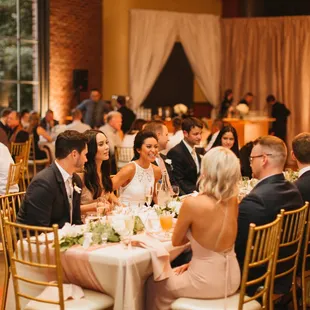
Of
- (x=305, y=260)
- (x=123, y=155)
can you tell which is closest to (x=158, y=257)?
(x=305, y=260)

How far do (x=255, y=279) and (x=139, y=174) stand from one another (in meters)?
2.10

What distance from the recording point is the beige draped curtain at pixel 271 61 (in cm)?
1574

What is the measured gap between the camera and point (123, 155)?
32.6 feet

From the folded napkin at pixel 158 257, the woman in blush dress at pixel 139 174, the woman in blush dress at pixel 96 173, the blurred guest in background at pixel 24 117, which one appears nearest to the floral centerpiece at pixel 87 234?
the folded napkin at pixel 158 257

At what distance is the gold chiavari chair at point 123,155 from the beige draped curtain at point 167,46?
15.7 ft

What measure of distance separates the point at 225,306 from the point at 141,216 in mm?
987

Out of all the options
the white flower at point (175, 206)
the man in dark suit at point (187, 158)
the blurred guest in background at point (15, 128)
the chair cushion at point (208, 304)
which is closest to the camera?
the chair cushion at point (208, 304)

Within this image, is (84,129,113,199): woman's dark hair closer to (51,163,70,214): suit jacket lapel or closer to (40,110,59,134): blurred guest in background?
(51,163,70,214): suit jacket lapel

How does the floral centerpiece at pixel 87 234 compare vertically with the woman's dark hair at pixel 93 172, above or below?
below

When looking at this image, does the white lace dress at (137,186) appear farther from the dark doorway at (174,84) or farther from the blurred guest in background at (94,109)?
the dark doorway at (174,84)

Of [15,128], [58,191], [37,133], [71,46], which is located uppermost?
[71,46]

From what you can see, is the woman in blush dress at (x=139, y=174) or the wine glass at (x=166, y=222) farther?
the woman in blush dress at (x=139, y=174)

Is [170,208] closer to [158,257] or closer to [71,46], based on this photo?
[158,257]

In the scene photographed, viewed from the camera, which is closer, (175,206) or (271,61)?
(175,206)
